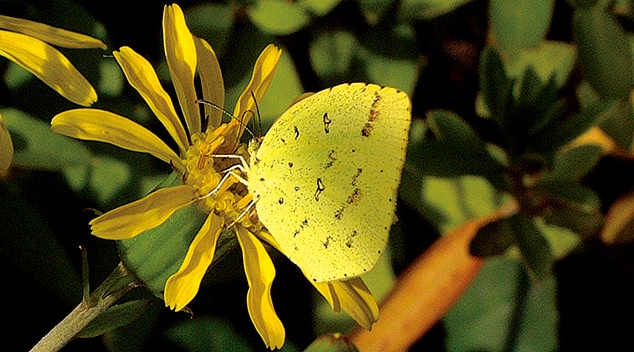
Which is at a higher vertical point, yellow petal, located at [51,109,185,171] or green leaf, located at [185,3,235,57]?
yellow petal, located at [51,109,185,171]

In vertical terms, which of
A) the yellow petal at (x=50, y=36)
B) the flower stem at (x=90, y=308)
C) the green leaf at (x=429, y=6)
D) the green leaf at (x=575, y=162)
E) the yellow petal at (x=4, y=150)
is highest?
the yellow petal at (x=50, y=36)

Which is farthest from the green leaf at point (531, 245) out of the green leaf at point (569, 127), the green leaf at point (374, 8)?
the green leaf at point (374, 8)

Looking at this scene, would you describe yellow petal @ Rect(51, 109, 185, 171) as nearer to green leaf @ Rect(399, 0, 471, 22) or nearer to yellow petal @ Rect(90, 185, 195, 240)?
yellow petal @ Rect(90, 185, 195, 240)

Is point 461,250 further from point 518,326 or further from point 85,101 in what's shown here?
point 85,101

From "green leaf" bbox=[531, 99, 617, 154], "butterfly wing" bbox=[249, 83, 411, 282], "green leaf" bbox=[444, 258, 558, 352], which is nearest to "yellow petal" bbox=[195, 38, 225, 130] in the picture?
"butterfly wing" bbox=[249, 83, 411, 282]

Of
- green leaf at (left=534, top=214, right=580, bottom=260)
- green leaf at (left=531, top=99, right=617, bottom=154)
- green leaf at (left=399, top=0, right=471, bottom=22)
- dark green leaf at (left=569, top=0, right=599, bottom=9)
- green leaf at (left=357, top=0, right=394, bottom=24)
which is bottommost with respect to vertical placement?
green leaf at (left=534, top=214, right=580, bottom=260)

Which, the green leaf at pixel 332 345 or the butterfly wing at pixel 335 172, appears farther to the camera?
the green leaf at pixel 332 345

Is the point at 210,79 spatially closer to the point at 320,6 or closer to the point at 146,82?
the point at 146,82

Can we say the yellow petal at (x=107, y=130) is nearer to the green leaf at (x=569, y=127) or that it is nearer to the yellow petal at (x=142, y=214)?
the yellow petal at (x=142, y=214)
